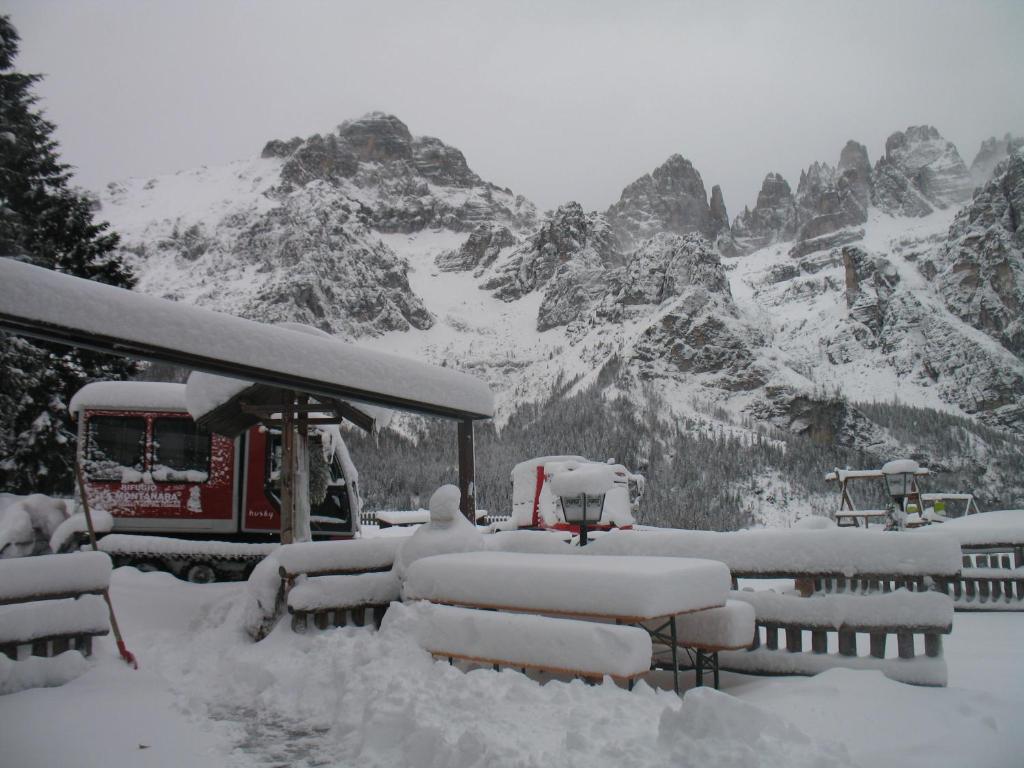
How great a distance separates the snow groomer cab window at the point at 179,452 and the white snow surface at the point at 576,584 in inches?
308

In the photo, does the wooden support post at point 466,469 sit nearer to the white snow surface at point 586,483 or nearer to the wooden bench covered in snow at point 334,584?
the wooden bench covered in snow at point 334,584

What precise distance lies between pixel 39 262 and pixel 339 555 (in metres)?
13.5

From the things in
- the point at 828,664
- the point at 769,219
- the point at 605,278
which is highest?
the point at 769,219

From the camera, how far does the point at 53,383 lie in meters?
16.7

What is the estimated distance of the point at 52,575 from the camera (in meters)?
5.66

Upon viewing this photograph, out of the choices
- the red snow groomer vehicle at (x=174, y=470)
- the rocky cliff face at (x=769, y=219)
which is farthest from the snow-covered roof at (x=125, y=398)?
the rocky cliff face at (x=769, y=219)

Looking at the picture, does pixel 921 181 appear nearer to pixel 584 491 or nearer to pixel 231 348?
pixel 584 491

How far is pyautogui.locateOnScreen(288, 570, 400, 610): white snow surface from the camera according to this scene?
21.6 ft

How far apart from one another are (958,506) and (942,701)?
39.6 metres

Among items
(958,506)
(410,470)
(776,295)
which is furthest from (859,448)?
(776,295)

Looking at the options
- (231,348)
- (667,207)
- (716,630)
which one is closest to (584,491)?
(716,630)

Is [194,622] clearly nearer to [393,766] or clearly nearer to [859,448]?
[393,766]

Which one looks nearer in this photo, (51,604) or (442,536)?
(51,604)

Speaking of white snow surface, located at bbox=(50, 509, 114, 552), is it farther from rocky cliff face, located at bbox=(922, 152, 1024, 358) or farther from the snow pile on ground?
rocky cliff face, located at bbox=(922, 152, 1024, 358)
